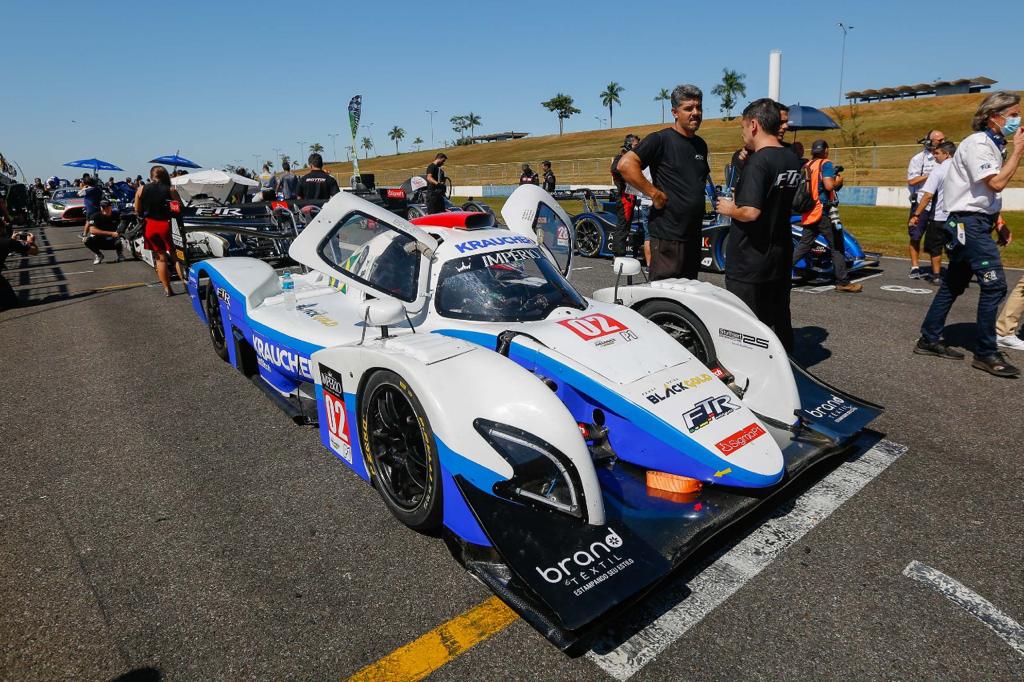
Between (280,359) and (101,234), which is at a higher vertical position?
(101,234)

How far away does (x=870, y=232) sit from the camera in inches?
550

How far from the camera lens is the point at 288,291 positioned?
496cm

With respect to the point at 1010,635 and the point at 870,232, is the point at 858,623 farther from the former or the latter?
the point at 870,232

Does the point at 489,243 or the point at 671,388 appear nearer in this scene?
the point at 671,388

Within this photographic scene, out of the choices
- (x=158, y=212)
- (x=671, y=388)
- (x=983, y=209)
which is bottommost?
(x=671, y=388)

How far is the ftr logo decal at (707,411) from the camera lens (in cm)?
301

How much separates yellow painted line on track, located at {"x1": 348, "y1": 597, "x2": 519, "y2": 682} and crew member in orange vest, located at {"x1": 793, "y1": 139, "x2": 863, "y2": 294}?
6.86 metres

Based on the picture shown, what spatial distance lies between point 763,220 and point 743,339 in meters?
0.81

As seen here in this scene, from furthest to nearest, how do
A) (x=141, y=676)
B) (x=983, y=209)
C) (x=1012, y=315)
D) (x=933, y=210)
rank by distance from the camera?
(x=933, y=210) → (x=1012, y=315) → (x=983, y=209) → (x=141, y=676)

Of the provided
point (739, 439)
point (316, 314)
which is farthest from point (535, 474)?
point (316, 314)

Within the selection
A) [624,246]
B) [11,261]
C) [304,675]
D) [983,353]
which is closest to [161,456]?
[304,675]

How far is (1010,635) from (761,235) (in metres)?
2.53

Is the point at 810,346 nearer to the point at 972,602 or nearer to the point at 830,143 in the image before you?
the point at 972,602

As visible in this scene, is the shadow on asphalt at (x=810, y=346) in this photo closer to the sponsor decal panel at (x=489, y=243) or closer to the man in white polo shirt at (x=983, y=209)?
the man in white polo shirt at (x=983, y=209)
